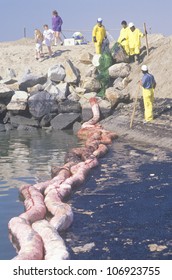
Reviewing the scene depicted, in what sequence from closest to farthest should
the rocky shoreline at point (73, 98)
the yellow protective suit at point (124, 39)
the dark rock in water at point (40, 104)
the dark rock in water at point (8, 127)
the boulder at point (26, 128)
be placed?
1. the rocky shoreline at point (73, 98)
2. the dark rock in water at point (40, 104)
3. the boulder at point (26, 128)
4. the dark rock in water at point (8, 127)
5. the yellow protective suit at point (124, 39)

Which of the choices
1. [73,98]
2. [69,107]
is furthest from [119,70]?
[69,107]

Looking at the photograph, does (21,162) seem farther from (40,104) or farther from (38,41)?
(38,41)

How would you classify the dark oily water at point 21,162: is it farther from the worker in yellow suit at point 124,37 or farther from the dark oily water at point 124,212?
the worker in yellow suit at point 124,37

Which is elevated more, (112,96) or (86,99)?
(112,96)

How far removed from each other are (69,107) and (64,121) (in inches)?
25.2

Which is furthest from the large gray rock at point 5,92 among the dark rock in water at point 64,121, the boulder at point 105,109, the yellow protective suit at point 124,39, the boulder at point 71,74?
the yellow protective suit at point 124,39

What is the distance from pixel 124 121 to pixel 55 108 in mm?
3999

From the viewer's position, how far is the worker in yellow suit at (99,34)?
2564 centimetres

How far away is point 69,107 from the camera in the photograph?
22391 millimetres

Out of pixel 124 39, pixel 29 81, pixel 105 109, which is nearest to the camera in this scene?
pixel 105 109

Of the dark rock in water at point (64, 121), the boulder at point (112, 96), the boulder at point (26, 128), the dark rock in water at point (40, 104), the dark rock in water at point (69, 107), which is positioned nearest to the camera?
the boulder at point (112, 96)

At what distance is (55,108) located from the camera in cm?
2277

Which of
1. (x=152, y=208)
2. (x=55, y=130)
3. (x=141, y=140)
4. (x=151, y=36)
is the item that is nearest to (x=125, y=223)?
(x=152, y=208)

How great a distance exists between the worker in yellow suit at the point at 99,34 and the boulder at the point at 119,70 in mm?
2425
